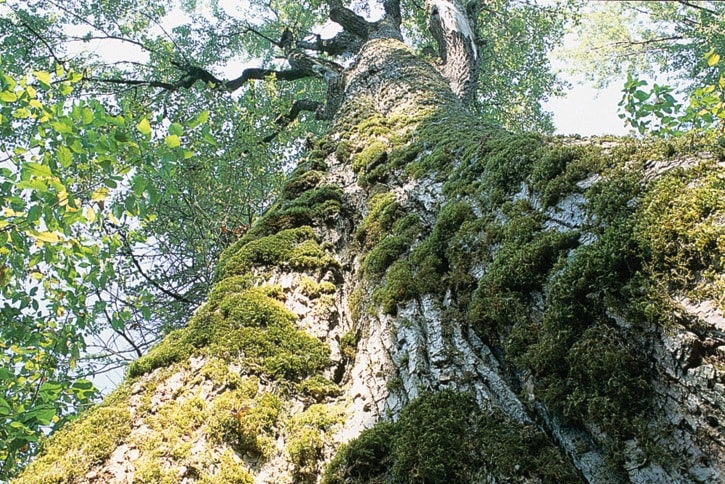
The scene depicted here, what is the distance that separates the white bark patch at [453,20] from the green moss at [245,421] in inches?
322

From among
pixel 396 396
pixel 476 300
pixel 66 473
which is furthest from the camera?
pixel 476 300

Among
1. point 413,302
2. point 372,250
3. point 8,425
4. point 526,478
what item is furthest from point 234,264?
point 526,478

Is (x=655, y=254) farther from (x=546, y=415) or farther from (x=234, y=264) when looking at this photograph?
(x=234, y=264)

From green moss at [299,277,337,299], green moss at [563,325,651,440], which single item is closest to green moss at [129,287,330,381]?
green moss at [299,277,337,299]

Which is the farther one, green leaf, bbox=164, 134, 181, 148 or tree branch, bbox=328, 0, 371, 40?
tree branch, bbox=328, 0, 371, 40

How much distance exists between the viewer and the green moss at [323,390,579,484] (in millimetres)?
1608

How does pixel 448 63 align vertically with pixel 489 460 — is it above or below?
above

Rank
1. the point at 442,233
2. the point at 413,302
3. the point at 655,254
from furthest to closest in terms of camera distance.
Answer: the point at 442,233, the point at 413,302, the point at 655,254

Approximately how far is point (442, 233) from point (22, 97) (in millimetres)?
3264

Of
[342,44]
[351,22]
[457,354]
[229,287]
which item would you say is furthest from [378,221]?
[342,44]

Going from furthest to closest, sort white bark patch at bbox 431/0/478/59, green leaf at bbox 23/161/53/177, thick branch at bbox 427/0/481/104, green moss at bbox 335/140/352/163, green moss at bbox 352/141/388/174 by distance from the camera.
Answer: white bark patch at bbox 431/0/478/59
thick branch at bbox 427/0/481/104
green moss at bbox 335/140/352/163
green moss at bbox 352/141/388/174
green leaf at bbox 23/161/53/177

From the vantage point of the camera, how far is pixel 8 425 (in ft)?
10.1

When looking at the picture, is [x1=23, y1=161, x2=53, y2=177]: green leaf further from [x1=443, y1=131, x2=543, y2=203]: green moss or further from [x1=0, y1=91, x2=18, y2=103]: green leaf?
[x1=443, y1=131, x2=543, y2=203]: green moss

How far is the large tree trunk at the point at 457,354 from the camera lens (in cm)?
154
